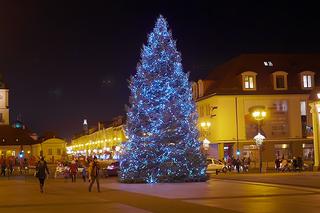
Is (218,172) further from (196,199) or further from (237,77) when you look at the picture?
(196,199)

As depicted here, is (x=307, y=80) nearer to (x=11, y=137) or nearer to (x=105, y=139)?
(x=11, y=137)

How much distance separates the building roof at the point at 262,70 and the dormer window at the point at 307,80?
21.5 inches

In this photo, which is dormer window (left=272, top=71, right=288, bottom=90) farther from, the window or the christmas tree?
the christmas tree

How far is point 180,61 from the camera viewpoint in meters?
41.0

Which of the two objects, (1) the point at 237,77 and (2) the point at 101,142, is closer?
Result: (1) the point at 237,77

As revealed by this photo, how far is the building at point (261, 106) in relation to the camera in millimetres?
76562

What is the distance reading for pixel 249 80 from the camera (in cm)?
7781

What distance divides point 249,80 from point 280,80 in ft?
14.4

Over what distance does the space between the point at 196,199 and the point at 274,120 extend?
53.7 m

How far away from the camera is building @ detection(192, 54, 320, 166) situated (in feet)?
251

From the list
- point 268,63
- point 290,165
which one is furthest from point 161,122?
point 268,63

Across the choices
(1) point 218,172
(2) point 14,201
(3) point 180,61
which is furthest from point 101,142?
(2) point 14,201

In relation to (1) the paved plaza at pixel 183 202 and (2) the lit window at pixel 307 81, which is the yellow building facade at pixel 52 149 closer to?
(2) the lit window at pixel 307 81

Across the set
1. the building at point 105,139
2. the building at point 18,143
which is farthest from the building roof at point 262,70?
the building at point 18,143
